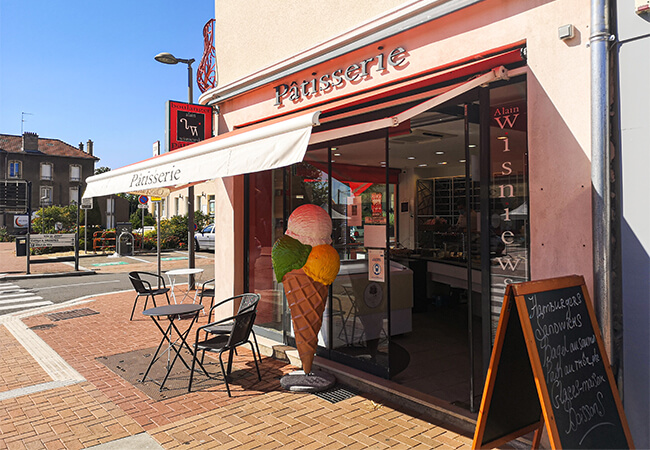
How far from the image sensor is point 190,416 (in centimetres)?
424

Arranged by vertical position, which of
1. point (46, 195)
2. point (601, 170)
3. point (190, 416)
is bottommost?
point (190, 416)

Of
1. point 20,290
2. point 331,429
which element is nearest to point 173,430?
point 331,429

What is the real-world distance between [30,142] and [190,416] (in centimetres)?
5340

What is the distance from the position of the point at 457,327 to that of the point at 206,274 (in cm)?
1065

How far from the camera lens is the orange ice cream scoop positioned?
15.7ft

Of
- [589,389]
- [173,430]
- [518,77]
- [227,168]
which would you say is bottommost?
[173,430]

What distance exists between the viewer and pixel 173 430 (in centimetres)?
396

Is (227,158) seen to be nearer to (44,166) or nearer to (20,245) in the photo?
(20,245)

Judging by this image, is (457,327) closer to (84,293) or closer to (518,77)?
(518,77)

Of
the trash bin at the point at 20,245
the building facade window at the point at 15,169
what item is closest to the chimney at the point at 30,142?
the building facade window at the point at 15,169

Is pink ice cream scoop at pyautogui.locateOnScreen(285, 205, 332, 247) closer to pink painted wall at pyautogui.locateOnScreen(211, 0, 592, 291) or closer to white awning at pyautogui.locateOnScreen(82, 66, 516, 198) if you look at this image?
white awning at pyautogui.locateOnScreen(82, 66, 516, 198)

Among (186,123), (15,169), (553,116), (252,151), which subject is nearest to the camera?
(553,116)

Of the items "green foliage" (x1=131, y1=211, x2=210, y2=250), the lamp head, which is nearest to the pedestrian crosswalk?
the lamp head

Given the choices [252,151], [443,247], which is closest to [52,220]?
[443,247]
